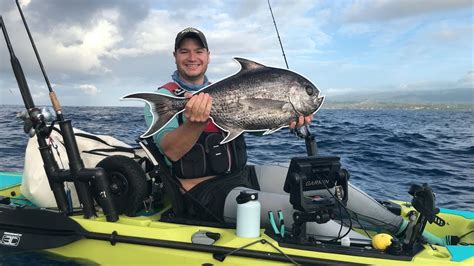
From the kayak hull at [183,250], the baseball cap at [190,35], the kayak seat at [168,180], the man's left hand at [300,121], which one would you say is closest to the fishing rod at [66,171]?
the kayak hull at [183,250]

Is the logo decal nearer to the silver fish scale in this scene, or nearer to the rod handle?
the rod handle

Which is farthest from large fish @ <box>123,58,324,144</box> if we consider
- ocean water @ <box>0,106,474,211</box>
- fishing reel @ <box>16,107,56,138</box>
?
ocean water @ <box>0,106,474,211</box>

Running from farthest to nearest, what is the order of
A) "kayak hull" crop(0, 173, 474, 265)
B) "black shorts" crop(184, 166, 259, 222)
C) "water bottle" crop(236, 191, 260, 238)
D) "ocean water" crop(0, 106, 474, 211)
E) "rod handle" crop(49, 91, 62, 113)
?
1. "ocean water" crop(0, 106, 474, 211)
2. "rod handle" crop(49, 91, 62, 113)
3. "black shorts" crop(184, 166, 259, 222)
4. "water bottle" crop(236, 191, 260, 238)
5. "kayak hull" crop(0, 173, 474, 265)

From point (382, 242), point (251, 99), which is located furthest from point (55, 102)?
point (382, 242)

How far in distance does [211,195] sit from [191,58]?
141cm

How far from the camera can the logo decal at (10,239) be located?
4309 mm

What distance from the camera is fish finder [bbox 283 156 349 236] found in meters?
3.47

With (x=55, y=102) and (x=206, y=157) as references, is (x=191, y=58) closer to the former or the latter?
(x=206, y=157)

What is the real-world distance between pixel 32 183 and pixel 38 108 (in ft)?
3.17

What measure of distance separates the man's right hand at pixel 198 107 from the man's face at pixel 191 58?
0.90 metres

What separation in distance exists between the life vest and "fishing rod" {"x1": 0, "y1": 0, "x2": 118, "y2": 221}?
0.73 meters

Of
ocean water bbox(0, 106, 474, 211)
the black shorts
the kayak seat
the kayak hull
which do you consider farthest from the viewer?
ocean water bbox(0, 106, 474, 211)

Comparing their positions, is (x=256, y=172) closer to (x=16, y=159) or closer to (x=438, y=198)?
(x=438, y=198)

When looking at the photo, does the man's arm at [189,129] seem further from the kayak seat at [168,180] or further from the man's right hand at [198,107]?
the kayak seat at [168,180]
